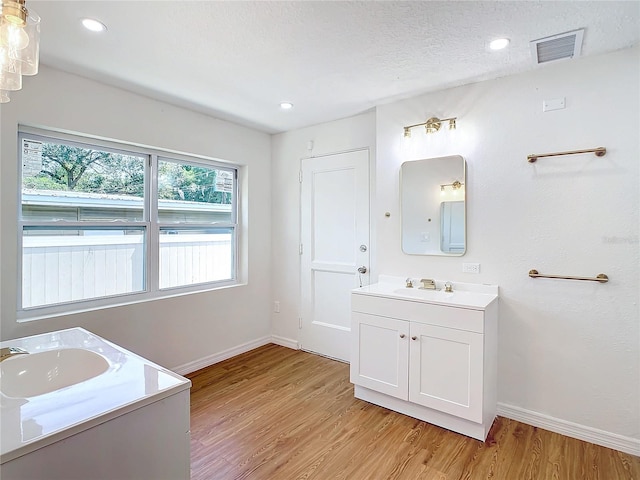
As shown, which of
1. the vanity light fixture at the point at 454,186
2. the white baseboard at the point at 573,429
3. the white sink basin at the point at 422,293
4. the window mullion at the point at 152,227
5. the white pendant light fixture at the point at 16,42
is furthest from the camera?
the window mullion at the point at 152,227

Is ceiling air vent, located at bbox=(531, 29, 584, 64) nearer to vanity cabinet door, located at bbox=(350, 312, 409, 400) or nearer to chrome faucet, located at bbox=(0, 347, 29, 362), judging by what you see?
vanity cabinet door, located at bbox=(350, 312, 409, 400)

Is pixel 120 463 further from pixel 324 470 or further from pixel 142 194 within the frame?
pixel 142 194

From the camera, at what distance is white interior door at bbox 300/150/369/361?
3.45m

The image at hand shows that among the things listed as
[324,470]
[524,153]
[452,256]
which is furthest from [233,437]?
[524,153]

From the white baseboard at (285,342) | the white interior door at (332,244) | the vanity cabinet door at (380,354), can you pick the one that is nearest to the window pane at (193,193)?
the white interior door at (332,244)

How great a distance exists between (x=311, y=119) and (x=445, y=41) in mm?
1718

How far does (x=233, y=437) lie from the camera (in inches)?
89.0

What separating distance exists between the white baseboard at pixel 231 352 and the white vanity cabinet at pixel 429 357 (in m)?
1.43

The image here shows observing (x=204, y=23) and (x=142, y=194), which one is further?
(x=142, y=194)

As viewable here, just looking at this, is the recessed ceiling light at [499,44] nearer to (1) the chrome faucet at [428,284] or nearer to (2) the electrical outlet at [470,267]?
(2) the electrical outlet at [470,267]

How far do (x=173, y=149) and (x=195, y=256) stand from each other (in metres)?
1.07

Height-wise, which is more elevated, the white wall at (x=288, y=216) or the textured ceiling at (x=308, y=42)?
the textured ceiling at (x=308, y=42)

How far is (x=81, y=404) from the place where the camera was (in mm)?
1102

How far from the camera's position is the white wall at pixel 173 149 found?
2234 millimetres
